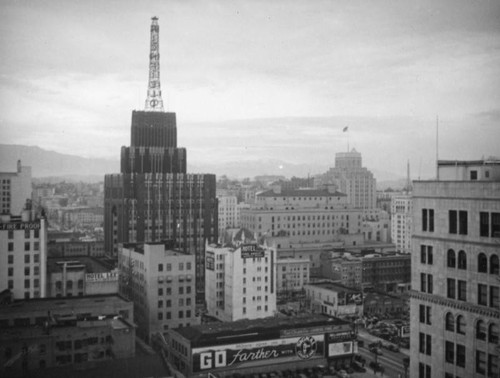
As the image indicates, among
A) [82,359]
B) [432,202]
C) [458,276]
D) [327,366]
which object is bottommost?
[327,366]

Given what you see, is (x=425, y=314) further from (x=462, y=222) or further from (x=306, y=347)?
(x=306, y=347)

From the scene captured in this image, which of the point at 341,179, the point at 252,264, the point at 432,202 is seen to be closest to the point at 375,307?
the point at 252,264

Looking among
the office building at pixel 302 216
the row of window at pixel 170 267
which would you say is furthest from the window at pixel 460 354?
the office building at pixel 302 216

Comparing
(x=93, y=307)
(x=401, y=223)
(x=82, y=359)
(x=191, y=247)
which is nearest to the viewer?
(x=82, y=359)

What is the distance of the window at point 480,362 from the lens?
12.7 metres

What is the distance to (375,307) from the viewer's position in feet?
136

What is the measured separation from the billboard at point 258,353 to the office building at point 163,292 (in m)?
5.64

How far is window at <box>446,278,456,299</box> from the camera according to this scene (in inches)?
534

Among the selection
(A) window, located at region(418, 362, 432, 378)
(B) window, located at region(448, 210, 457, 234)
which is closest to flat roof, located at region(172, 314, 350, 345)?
(A) window, located at region(418, 362, 432, 378)

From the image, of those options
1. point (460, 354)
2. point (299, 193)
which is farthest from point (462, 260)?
point (299, 193)

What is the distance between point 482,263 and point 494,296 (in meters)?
0.73

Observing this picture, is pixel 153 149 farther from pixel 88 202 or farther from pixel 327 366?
pixel 327 366

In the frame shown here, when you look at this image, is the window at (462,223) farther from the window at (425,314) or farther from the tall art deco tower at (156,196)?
the tall art deco tower at (156,196)

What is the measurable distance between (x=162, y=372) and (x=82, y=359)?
157 inches
